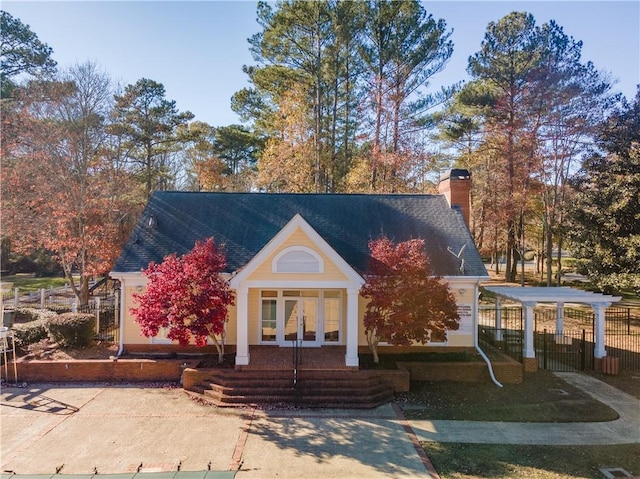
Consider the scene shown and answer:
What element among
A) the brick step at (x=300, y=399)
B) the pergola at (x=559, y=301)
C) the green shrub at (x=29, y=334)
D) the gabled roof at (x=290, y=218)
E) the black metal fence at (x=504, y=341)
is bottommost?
the brick step at (x=300, y=399)

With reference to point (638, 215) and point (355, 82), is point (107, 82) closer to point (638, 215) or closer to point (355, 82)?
point (355, 82)

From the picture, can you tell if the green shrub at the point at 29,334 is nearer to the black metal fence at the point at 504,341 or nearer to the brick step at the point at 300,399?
the brick step at the point at 300,399

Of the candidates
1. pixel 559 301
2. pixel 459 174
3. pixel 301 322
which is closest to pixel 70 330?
pixel 301 322

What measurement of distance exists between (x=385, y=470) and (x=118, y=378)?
972 centimetres

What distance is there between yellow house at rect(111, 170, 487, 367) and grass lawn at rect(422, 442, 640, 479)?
4.75m

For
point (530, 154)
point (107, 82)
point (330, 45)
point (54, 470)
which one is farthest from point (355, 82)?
point (54, 470)

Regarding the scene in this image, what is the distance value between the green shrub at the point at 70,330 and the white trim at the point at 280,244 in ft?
22.3

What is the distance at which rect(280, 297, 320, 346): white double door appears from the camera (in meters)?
16.0

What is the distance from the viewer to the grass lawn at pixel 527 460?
336 inches

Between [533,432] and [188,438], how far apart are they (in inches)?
344

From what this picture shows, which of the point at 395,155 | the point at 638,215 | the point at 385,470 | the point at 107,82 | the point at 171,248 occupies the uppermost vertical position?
the point at 107,82

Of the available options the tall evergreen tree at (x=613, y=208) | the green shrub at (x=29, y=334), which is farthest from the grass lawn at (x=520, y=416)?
the green shrub at (x=29, y=334)

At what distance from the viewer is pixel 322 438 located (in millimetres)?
10031

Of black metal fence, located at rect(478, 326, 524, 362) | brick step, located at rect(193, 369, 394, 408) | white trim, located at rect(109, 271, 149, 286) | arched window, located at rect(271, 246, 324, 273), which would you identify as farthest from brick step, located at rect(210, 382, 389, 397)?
black metal fence, located at rect(478, 326, 524, 362)
